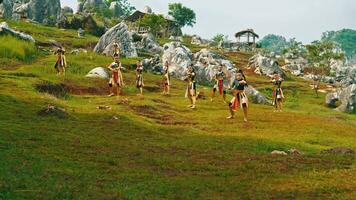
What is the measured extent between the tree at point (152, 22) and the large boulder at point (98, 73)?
6765 centimetres

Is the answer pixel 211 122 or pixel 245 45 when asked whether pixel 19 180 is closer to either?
pixel 211 122

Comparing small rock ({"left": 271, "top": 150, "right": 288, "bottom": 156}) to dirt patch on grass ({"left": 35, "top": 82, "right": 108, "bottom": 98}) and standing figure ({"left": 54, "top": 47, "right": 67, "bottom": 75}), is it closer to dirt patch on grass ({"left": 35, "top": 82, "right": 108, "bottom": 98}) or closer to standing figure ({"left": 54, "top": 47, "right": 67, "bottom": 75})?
dirt patch on grass ({"left": 35, "top": 82, "right": 108, "bottom": 98})

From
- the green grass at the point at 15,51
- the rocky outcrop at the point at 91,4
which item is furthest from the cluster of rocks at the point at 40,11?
the green grass at the point at 15,51

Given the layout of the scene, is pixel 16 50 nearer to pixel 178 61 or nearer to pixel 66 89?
pixel 66 89

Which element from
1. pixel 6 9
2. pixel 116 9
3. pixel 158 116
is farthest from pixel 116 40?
pixel 116 9

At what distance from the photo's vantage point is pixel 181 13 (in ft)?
561

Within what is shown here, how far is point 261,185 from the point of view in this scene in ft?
58.1

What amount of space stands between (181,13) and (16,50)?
115 meters

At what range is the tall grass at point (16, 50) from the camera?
5880 cm

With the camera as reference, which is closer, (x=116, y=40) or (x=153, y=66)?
(x=153, y=66)

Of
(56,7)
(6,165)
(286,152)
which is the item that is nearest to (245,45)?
(56,7)

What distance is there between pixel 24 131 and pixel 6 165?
6.94 metres

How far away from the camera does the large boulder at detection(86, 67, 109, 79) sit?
187ft

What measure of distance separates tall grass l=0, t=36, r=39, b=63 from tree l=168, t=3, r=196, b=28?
108692 millimetres
